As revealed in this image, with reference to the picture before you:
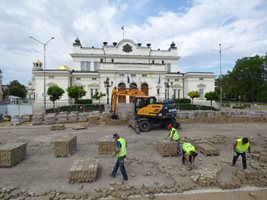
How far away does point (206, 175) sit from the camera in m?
7.38

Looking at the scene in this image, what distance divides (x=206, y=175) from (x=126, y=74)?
126 ft

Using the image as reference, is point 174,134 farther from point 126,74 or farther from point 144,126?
point 126,74

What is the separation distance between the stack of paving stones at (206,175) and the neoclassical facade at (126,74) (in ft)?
96.7

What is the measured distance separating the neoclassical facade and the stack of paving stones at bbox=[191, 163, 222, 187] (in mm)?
29488

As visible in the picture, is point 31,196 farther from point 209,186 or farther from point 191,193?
point 209,186

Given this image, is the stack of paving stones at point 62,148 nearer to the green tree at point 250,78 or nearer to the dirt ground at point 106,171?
the dirt ground at point 106,171

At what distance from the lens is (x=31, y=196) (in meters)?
6.28

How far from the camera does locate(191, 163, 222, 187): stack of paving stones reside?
701 cm

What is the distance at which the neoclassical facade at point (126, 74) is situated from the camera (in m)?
44.4

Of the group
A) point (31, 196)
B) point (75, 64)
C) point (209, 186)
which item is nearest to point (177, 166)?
point (209, 186)

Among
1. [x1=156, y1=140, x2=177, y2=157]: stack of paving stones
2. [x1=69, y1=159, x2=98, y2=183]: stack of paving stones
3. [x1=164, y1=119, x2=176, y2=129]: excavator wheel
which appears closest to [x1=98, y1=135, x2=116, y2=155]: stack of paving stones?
[x1=156, y1=140, x2=177, y2=157]: stack of paving stones

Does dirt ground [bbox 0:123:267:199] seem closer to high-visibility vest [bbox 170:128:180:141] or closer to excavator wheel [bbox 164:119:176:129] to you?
high-visibility vest [bbox 170:128:180:141]

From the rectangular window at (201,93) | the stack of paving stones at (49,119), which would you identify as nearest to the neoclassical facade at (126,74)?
the rectangular window at (201,93)

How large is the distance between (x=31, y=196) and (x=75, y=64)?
51.0 m
